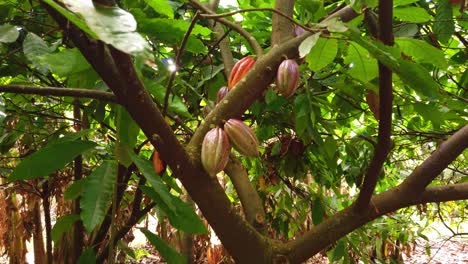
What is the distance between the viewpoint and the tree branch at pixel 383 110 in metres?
0.70

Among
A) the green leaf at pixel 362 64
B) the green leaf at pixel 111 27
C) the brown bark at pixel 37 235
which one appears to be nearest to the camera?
the green leaf at pixel 111 27

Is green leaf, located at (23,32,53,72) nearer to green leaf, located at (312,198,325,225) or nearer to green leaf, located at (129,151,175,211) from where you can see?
green leaf, located at (129,151,175,211)

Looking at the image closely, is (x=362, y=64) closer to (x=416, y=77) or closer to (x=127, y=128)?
(x=416, y=77)

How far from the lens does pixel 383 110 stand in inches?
33.5

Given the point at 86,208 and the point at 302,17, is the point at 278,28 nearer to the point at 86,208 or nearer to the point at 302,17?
the point at 302,17

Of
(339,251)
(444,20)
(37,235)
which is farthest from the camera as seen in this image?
(37,235)

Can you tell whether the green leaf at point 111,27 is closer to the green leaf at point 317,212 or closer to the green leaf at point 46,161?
the green leaf at point 46,161

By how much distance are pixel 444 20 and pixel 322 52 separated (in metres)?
0.54

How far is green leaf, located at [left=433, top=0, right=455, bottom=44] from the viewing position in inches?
45.2

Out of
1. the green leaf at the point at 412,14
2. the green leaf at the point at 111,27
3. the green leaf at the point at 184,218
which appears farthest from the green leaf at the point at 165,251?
the green leaf at the point at 412,14

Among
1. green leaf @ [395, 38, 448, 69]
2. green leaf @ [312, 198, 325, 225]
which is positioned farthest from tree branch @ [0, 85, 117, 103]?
green leaf @ [312, 198, 325, 225]

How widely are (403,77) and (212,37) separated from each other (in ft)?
3.42

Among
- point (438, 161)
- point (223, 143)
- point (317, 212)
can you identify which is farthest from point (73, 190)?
point (317, 212)

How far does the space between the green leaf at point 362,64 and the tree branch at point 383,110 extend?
90mm
